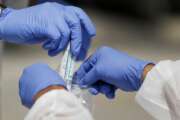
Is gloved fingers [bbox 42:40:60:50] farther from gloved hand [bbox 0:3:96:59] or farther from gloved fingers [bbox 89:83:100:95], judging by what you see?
gloved fingers [bbox 89:83:100:95]

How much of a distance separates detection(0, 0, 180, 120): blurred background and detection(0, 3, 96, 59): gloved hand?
0.57m

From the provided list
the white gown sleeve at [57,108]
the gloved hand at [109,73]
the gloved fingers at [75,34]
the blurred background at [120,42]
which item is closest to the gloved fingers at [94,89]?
the gloved hand at [109,73]

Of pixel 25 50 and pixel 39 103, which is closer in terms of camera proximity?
pixel 39 103

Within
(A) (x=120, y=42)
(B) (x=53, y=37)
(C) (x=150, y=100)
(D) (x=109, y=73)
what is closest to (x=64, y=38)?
(B) (x=53, y=37)

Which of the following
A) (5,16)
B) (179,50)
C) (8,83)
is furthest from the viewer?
(179,50)

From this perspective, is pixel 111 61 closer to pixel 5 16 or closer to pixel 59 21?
pixel 59 21

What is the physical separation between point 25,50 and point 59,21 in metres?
1.04

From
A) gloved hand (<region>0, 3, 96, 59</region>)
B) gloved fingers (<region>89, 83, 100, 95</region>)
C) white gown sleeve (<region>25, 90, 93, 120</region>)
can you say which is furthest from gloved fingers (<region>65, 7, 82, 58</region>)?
white gown sleeve (<region>25, 90, 93, 120</region>)

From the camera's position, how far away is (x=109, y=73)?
3.65 ft

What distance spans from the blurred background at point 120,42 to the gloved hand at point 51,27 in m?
0.57

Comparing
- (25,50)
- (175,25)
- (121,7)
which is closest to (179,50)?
(175,25)

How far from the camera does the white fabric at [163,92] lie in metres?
0.89

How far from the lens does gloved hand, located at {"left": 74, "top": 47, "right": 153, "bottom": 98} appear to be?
110 cm

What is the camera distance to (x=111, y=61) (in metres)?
1.13
